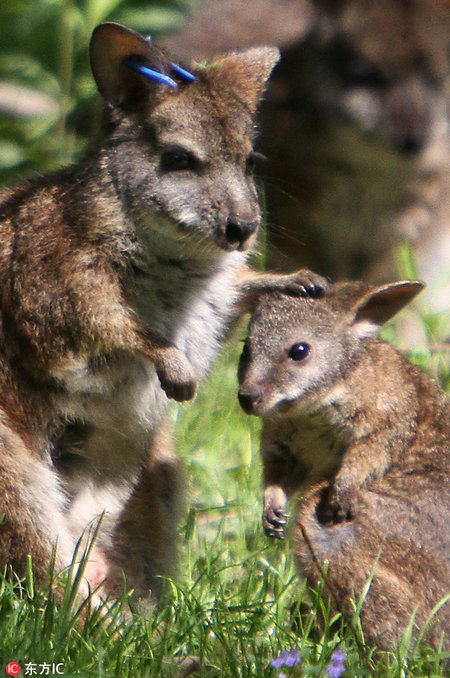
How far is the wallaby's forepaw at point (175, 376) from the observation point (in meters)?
3.84

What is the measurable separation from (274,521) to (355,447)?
41cm

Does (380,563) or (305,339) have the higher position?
(305,339)

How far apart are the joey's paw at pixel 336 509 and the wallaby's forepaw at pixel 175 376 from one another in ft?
1.94

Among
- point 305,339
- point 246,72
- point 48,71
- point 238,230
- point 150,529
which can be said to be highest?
point 246,72

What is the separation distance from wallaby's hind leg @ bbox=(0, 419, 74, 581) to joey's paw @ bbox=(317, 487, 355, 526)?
89 centimetres

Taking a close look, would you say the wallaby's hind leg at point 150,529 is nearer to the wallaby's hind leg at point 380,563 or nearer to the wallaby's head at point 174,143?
the wallaby's hind leg at point 380,563

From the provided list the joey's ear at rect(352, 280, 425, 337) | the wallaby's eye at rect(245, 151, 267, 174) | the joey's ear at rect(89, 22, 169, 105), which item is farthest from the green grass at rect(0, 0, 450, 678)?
the joey's ear at rect(89, 22, 169, 105)

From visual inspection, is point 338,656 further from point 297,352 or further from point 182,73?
point 182,73

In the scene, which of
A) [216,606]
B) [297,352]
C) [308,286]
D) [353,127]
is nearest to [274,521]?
[216,606]

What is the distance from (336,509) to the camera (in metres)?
3.74

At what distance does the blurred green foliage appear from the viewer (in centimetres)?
795

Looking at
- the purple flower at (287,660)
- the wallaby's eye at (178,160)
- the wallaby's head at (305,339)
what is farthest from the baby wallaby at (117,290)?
the purple flower at (287,660)

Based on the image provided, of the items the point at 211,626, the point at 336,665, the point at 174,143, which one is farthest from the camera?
the point at 174,143

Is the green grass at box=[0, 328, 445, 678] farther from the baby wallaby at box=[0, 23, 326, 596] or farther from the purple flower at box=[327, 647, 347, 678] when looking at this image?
the baby wallaby at box=[0, 23, 326, 596]
